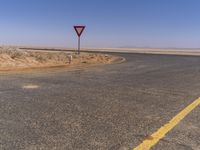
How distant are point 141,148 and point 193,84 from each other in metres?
6.54

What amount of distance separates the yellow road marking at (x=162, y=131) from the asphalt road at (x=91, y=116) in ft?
0.28

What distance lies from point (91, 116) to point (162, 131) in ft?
4.86

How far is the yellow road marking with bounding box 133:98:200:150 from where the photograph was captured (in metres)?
3.87

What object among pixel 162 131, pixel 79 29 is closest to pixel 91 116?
pixel 162 131

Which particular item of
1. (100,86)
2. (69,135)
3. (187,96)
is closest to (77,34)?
(100,86)

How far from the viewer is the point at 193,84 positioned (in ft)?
31.7

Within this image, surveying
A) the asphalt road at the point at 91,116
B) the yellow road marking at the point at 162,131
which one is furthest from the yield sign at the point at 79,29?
the yellow road marking at the point at 162,131

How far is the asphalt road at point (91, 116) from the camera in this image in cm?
396

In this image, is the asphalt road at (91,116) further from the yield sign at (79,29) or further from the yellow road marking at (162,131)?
the yield sign at (79,29)

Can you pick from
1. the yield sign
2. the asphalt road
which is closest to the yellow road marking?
the asphalt road

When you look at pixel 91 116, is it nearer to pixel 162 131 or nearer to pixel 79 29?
pixel 162 131

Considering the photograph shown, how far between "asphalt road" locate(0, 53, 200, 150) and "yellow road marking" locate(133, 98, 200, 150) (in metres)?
0.09

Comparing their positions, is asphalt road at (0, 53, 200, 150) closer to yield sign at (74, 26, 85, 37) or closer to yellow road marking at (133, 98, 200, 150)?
yellow road marking at (133, 98, 200, 150)

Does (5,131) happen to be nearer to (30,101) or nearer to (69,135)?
(69,135)
